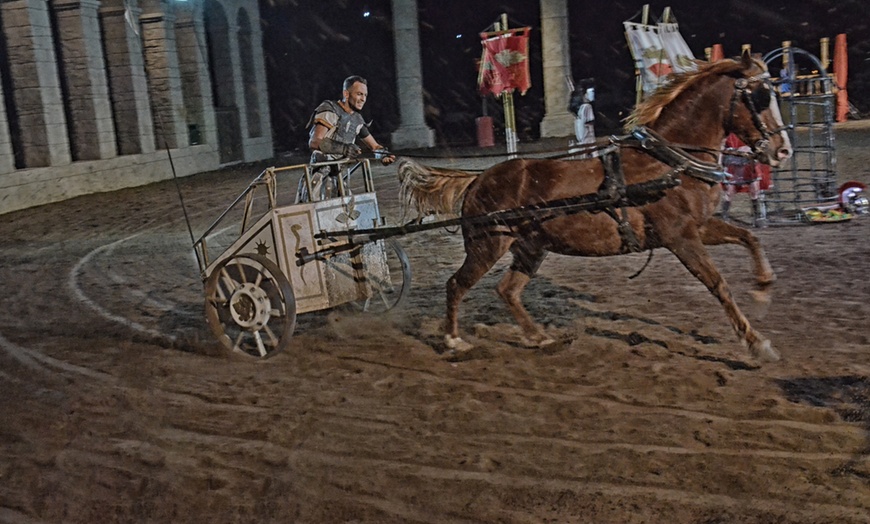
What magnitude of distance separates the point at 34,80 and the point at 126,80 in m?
3.51

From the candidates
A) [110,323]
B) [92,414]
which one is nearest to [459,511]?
[92,414]

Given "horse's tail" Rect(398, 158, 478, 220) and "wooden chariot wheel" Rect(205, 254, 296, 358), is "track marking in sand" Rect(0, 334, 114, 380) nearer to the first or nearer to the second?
"wooden chariot wheel" Rect(205, 254, 296, 358)

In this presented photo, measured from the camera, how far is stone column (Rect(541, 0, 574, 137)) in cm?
2702

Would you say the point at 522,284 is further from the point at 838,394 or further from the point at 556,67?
the point at 556,67

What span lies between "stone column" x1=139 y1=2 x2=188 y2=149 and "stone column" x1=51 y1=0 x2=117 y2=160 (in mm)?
2321

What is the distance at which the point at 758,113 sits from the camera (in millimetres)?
6094

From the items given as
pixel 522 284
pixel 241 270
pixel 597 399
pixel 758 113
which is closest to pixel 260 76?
pixel 241 270

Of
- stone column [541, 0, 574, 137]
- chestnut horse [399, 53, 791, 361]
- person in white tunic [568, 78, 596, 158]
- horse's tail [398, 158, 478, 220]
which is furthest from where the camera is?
stone column [541, 0, 574, 137]

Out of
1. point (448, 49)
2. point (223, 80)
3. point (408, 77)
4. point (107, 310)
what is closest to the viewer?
point (107, 310)

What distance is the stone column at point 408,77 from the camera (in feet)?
93.7

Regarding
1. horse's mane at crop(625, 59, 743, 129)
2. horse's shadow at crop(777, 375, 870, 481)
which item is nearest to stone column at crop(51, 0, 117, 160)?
horse's mane at crop(625, 59, 743, 129)

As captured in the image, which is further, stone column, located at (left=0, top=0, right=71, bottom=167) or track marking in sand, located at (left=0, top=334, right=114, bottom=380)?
stone column, located at (left=0, top=0, right=71, bottom=167)

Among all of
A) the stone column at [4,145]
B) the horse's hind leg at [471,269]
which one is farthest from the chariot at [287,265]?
the stone column at [4,145]

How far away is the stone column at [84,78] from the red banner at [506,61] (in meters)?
9.07
